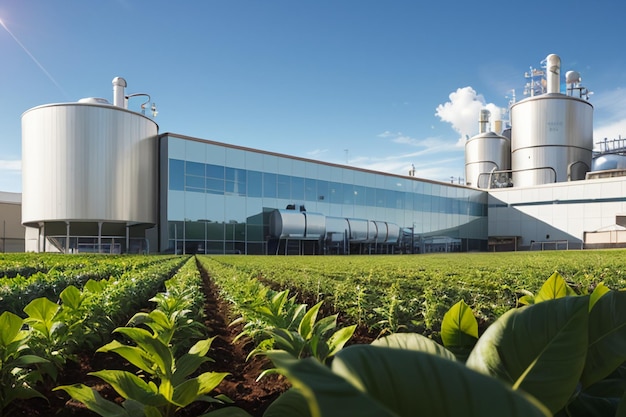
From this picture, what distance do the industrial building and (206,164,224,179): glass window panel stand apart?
74mm

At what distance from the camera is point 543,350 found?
73 centimetres

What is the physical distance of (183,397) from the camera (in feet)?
5.06

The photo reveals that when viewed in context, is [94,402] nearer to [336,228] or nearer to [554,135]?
[336,228]

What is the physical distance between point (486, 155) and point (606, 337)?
49.8 metres


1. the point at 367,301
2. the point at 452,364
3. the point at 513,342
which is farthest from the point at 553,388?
the point at 367,301

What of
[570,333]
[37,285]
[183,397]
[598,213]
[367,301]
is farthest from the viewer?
[598,213]

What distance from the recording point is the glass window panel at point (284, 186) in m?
31.7

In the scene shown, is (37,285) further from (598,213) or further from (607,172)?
(607,172)

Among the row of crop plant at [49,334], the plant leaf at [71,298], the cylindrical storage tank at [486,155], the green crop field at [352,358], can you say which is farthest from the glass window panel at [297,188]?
the plant leaf at [71,298]

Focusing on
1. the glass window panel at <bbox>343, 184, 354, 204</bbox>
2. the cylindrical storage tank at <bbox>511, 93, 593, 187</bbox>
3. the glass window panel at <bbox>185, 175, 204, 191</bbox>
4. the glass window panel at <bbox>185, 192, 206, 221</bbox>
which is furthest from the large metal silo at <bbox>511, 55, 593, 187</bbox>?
the glass window panel at <bbox>185, 192, 206, 221</bbox>

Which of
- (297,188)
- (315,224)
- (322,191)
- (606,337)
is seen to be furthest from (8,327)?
(322,191)

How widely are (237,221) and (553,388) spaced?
29079 millimetres

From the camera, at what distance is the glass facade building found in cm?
2742

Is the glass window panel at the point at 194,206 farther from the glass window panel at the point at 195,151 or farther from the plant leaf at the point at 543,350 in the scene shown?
the plant leaf at the point at 543,350
